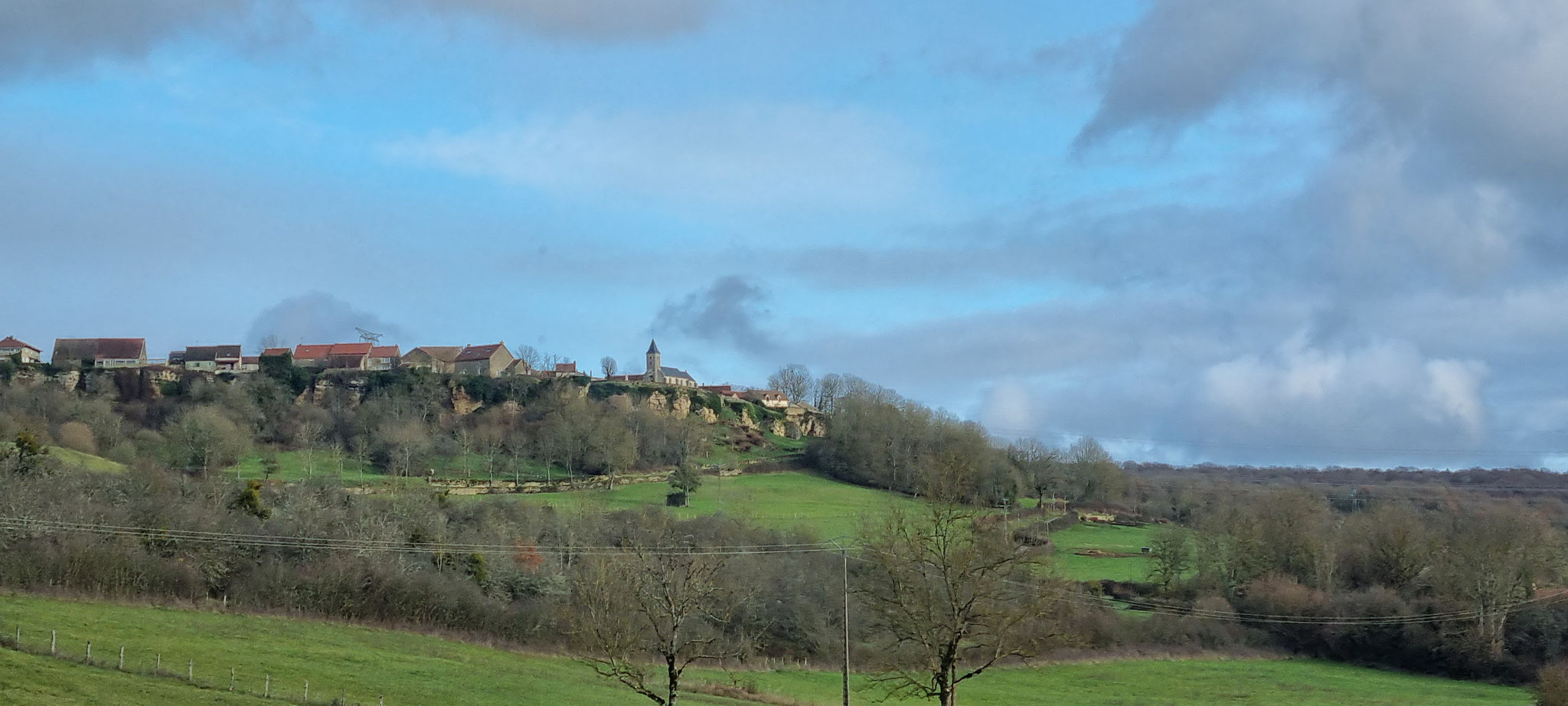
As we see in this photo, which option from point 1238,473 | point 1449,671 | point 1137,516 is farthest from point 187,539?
point 1238,473

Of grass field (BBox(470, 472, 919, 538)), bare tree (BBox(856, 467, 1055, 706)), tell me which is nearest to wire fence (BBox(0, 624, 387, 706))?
bare tree (BBox(856, 467, 1055, 706))

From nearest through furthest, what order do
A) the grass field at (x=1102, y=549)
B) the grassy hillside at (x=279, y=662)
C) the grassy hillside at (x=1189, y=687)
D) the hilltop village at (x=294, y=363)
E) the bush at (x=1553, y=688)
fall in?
the grassy hillside at (x=279, y=662) < the bush at (x=1553, y=688) < the grassy hillside at (x=1189, y=687) < the grass field at (x=1102, y=549) < the hilltop village at (x=294, y=363)

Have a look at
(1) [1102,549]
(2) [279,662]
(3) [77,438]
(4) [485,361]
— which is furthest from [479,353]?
(2) [279,662]

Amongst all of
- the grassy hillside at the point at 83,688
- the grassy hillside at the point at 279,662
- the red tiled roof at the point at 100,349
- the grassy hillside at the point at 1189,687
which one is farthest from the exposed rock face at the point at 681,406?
the grassy hillside at the point at 83,688

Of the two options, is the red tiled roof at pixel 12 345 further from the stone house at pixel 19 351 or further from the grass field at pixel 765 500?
the grass field at pixel 765 500

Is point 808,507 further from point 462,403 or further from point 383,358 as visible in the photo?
point 383,358

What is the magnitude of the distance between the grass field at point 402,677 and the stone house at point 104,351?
105090mm

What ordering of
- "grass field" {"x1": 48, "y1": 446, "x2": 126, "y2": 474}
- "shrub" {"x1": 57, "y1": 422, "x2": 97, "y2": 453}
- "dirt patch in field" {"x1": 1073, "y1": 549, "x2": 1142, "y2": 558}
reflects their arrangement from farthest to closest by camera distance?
"shrub" {"x1": 57, "y1": 422, "x2": 97, "y2": 453}
"dirt patch in field" {"x1": 1073, "y1": 549, "x2": 1142, "y2": 558}
"grass field" {"x1": 48, "y1": 446, "x2": 126, "y2": 474}

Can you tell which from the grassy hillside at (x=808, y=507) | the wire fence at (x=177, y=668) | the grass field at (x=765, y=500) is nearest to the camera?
the wire fence at (x=177, y=668)

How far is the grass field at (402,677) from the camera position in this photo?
29.2 metres

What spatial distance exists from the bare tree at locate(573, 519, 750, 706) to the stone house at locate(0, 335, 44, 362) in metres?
103

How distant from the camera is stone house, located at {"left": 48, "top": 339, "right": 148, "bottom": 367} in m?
131

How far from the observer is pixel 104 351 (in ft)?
437

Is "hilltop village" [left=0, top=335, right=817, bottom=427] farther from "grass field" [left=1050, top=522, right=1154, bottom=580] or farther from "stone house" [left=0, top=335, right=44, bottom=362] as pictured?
"grass field" [left=1050, top=522, right=1154, bottom=580]
